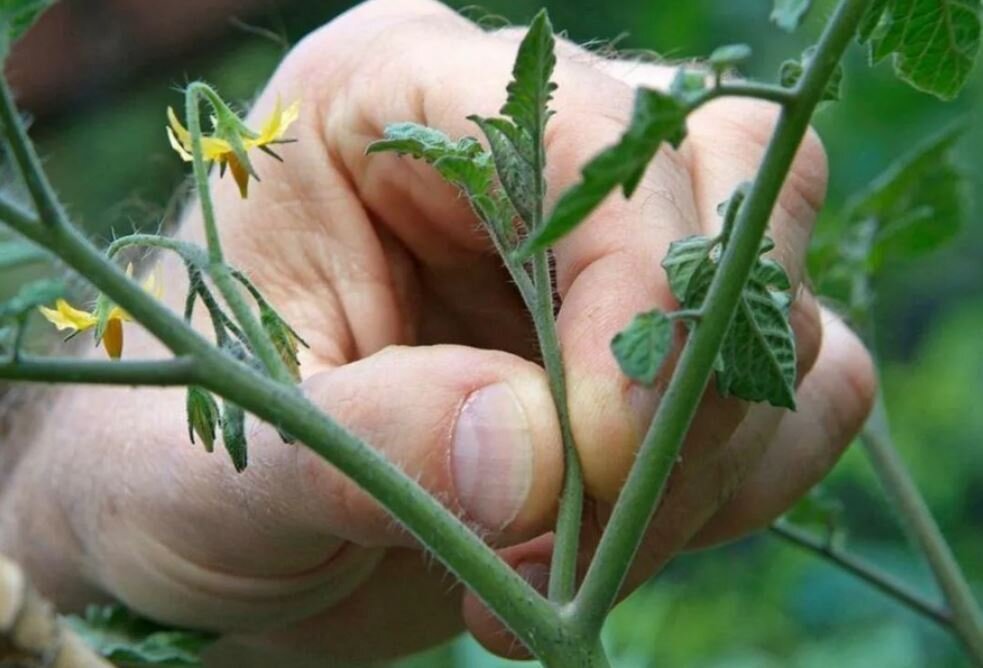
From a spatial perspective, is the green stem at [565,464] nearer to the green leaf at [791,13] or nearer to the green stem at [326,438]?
the green stem at [326,438]

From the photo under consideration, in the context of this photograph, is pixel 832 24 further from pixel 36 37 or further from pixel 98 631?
pixel 36 37

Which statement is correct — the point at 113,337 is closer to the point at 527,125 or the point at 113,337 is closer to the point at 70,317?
the point at 70,317

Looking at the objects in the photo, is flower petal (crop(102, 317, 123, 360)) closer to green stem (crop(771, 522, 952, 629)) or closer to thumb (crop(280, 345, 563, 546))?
thumb (crop(280, 345, 563, 546))

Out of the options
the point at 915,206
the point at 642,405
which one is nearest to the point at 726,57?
the point at 642,405

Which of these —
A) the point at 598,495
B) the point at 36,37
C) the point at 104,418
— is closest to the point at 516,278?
the point at 598,495

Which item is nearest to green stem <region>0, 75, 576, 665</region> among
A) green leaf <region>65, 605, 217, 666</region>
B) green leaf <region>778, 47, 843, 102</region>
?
green leaf <region>778, 47, 843, 102</region>

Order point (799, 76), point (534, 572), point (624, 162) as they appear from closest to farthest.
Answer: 1. point (624, 162)
2. point (799, 76)
3. point (534, 572)

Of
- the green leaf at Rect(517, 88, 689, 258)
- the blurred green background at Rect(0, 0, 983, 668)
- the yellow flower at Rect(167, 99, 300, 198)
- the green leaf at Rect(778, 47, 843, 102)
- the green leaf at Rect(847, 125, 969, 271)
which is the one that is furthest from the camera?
the blurred green background at Rect(0, 0, 983, 668)
